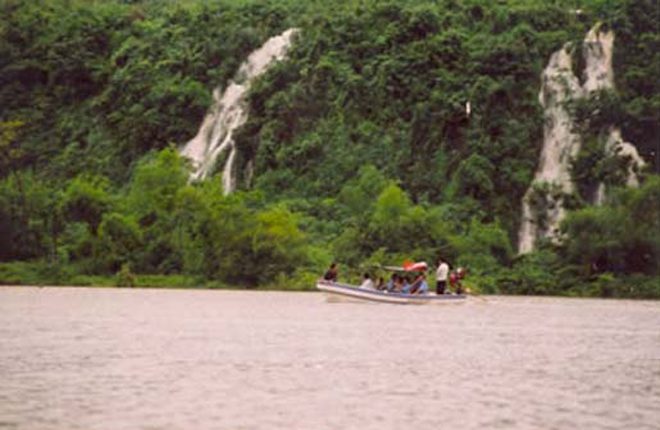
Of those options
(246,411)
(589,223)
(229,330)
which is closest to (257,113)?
(589,223)

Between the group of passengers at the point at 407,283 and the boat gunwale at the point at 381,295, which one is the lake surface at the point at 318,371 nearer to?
the boat gunwale at the point at 381,295

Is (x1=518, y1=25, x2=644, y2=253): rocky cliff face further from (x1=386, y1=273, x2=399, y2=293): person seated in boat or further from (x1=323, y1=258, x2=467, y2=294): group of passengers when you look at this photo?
(x1=386, y1=273, x2=399, y2=293): person seated in boat

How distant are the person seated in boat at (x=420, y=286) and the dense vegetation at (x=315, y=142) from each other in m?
10.4

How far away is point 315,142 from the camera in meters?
68.8

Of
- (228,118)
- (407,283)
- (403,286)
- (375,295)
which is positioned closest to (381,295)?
(375,295)

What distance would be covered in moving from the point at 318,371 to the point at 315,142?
50.5m

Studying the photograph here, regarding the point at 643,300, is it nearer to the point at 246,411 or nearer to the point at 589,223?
the point at 589,223

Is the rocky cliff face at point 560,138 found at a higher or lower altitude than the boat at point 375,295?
higher

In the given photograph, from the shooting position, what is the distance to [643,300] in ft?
167

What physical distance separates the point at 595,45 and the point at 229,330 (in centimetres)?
4333

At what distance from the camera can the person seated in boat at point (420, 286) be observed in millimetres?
42031

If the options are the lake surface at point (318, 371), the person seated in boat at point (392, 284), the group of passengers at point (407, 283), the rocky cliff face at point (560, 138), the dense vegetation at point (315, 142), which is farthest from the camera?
the rocky cliff face at point (560, 138)

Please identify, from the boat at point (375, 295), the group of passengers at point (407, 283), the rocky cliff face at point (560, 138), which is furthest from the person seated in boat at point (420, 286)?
the rocky cliff face at point (560, 138)

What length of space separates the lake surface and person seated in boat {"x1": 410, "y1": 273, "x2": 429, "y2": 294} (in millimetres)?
6821
